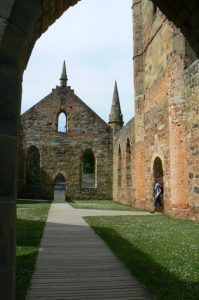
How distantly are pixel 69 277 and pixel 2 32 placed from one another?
3.46m

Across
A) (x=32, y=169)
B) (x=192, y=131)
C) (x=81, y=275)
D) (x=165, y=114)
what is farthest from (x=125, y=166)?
(x=81, y=275)

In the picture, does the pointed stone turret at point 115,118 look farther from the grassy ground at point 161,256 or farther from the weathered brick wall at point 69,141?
the grassy ground at point 161,256

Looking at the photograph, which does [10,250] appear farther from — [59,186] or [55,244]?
[59,186]

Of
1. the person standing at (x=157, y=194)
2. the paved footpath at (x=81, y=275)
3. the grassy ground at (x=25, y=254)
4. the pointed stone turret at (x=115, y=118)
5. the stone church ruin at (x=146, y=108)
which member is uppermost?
the pointed stone turret at (x=115, y=118)

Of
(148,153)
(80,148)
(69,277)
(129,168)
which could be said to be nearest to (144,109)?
(148,153)

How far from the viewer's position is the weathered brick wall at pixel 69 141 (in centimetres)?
2797

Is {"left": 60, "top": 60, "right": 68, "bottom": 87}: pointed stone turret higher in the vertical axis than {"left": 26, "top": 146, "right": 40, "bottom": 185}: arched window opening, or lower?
higher

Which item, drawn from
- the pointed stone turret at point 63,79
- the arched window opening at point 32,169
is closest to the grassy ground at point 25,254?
the arched window opening at point 32,169

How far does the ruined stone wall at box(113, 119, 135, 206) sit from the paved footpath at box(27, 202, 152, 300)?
44.5 feet

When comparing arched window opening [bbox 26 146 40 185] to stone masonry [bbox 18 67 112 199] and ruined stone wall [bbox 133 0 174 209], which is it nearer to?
stone masonry [bbox 18 67 112 199]

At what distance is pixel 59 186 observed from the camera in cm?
4756

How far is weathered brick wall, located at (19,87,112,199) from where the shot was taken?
91.8 feet

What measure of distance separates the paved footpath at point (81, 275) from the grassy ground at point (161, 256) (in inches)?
6.9

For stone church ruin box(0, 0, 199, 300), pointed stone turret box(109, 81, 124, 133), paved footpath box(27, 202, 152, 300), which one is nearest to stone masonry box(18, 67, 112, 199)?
pointed stone turret box(109, 81, 124, 133)
